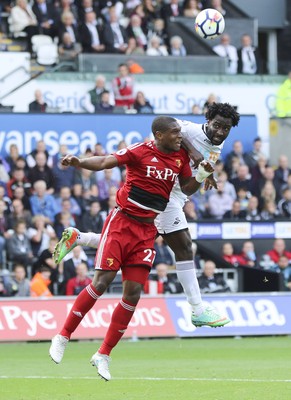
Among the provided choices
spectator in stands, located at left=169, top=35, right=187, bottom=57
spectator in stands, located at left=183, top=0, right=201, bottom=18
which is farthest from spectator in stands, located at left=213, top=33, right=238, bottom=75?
spectator in stands, located at left=183, top=0, right=201, bottom=18

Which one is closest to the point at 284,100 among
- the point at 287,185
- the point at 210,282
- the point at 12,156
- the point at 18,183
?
the point at 287,185

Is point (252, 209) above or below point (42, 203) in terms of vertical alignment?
below

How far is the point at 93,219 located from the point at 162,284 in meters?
1.92

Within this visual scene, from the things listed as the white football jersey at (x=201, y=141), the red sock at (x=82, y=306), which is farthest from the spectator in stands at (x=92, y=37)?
the red sock at (x=82, y=306)

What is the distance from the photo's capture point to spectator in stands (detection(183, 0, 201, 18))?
30219 mm

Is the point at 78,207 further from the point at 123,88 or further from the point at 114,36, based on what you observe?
the point at 114,36

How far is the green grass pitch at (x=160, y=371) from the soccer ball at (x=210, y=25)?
4128 mm

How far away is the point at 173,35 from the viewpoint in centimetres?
2972

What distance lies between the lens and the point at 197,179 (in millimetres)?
12336

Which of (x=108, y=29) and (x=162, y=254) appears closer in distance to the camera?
(x=162, y=254)

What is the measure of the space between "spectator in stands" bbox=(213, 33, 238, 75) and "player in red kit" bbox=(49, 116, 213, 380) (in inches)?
668

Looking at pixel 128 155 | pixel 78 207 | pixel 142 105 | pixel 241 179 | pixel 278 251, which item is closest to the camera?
pixel 128 155

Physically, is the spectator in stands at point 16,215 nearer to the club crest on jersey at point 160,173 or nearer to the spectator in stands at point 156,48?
the spectator in stands at point 156,48

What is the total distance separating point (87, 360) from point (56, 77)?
1139 centimetres
